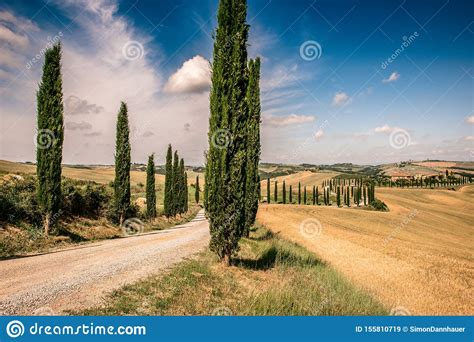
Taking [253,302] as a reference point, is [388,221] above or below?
below

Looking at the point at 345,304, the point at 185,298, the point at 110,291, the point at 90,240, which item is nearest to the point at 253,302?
the point at 185,298

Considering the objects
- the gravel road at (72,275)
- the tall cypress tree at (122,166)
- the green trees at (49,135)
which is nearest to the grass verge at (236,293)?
the gravel road at (72,275)

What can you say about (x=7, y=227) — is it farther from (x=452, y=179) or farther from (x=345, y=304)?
(x=452, y=179)

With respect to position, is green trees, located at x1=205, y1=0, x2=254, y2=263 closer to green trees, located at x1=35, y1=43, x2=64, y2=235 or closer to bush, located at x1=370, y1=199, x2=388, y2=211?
green trees, located at x1=35, y1=43, x2=64, y2=235

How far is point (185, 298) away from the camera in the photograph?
7.11 metres

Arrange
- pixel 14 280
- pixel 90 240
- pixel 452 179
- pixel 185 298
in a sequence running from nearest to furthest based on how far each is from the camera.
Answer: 1. pixel 185 298
2. pixel 14 280
3. pixel 90 240
4. pixel 452 179

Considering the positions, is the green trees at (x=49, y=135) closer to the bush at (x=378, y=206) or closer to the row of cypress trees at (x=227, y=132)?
the row of cypress trees at (x=227, y=132)

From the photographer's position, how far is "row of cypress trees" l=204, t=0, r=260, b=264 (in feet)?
32.8

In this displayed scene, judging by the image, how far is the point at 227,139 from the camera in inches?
389

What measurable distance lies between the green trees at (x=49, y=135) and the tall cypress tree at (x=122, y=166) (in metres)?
7.98

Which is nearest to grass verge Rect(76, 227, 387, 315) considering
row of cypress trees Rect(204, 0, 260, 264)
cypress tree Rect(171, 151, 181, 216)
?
row of cypress trees Rect(204, 0, 260, 264)

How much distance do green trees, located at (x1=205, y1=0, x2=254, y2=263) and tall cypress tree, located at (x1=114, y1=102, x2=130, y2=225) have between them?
17.5m

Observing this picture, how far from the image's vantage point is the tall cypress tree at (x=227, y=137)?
9.98 m

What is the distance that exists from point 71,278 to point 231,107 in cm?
697
